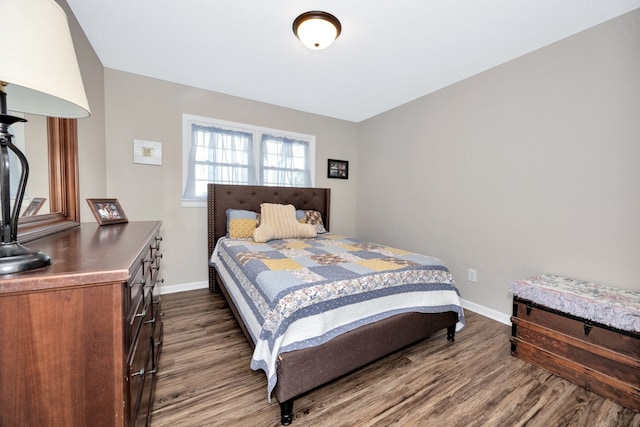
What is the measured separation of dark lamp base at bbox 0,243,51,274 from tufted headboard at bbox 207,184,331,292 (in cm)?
239

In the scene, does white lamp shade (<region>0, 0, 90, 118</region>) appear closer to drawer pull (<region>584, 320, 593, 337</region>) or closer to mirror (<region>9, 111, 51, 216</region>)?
mirror (<region>9, 111, 51, 216</region>)

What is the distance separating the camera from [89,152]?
2.22m

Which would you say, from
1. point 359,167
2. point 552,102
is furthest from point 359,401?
point 359,167

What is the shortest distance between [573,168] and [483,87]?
1.10 metres

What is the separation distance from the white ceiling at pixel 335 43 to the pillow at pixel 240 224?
1458 millimetres

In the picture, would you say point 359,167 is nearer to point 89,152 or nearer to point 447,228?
point 447,228

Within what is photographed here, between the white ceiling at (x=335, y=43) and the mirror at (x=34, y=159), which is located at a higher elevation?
the white ceiling at (x=335, y=43)

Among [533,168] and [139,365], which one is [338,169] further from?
[139,365]

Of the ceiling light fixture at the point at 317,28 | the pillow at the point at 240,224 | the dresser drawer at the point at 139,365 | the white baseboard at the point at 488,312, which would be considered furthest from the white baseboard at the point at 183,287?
the white baseboard at the point at 488,312

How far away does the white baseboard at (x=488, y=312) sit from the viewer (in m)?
2.45

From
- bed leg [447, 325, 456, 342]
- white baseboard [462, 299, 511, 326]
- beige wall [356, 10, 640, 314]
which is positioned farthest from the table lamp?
white baseboard [462, 299, 511, 326]

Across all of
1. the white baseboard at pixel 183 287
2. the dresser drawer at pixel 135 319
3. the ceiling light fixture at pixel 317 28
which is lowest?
the white baseboard at pixel 183 287

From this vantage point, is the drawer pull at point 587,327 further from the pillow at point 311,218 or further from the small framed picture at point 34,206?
the small framed picture at point 34,206

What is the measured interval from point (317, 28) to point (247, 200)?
207 cm
